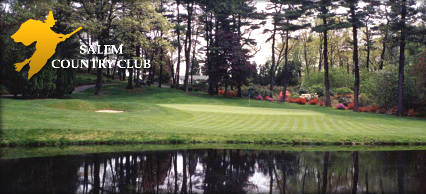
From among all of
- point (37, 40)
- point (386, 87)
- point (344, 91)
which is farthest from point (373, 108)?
point (37, 40)

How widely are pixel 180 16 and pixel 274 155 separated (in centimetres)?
3528

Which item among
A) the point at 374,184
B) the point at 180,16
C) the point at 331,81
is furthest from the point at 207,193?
→ the point at 331,81

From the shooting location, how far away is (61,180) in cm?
805

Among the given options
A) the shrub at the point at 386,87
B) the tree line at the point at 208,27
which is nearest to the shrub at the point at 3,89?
the tree line at the point at 208,27

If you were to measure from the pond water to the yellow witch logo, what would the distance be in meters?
14.6

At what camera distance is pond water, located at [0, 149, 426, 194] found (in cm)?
775

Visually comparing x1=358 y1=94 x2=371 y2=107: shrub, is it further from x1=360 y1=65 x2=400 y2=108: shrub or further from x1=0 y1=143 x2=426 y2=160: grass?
x1=0 y1=143 x2=426 y2=160: grass

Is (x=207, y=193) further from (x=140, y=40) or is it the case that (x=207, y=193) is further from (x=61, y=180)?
(x=140, y=40)

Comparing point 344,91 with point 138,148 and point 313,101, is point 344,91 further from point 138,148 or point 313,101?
point 138,148

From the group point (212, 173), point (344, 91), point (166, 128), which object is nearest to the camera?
point (212, 173)

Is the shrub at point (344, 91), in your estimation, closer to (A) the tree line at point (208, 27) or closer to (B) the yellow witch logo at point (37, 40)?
(A) the tree line at point (208, 27)

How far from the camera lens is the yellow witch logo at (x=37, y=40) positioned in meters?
22.6

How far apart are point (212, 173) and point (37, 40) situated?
62.9ft

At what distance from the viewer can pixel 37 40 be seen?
23.2 m
